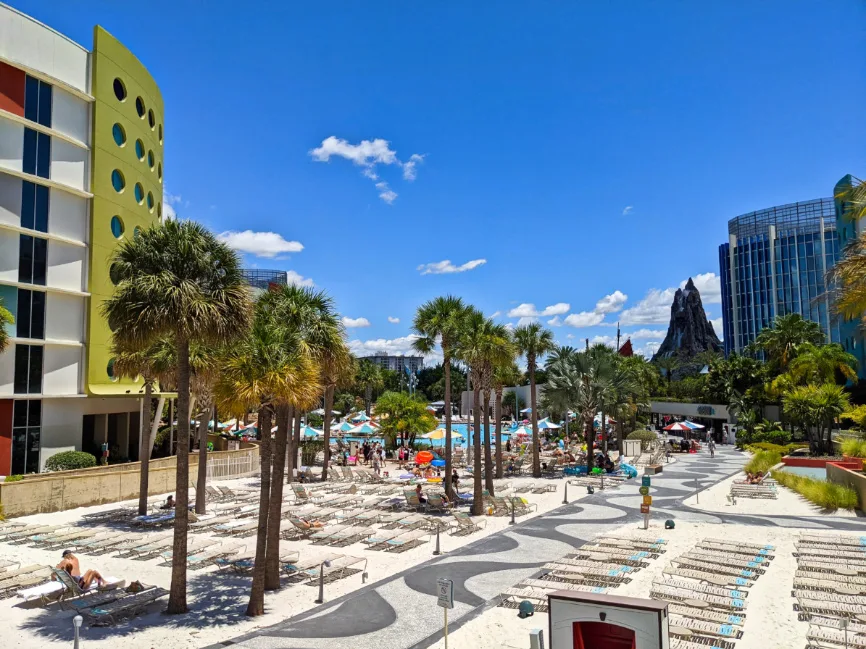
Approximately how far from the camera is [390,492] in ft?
101

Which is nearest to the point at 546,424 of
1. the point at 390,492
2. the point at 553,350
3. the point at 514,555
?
the point at 553,350

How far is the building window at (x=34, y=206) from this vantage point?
3109cm

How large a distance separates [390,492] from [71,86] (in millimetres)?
26011

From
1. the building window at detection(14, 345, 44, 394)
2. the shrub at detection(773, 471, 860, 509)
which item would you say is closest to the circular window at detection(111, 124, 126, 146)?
the building window at detection(14, 345, 44, 394)

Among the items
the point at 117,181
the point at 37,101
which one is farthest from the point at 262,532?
the point at 117,181

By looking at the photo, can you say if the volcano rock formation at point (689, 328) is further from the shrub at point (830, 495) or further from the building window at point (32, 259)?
the building window at point (32, 259)

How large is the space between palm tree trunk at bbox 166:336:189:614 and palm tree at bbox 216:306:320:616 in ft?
2.60

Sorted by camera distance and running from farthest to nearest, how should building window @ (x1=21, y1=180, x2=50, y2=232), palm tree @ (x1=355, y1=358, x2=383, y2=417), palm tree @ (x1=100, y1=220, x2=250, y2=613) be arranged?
palm tree @ (x1=355, y1=358, x2=383, y2=417)
building window @ (x1=21, y1=180, x2=50, y2=232)
palm tree @ (x1=100, y1=220, x2=250, y2=613)

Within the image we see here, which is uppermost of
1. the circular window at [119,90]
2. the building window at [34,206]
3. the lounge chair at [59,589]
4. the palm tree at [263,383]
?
the circular window at [119,90]

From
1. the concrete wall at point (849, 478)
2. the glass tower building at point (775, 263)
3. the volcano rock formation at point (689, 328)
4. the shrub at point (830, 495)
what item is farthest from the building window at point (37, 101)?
the volcano rock formation at point (689, 328)

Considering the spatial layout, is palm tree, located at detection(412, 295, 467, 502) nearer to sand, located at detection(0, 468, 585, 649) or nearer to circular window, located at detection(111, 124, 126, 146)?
sand, located at detection(0, 468, 585, 649)

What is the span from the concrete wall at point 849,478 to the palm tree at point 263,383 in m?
22.8

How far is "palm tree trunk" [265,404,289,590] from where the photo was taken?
1473cm

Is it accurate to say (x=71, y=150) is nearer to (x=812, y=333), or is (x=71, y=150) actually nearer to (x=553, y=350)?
(x=553, y=350)
